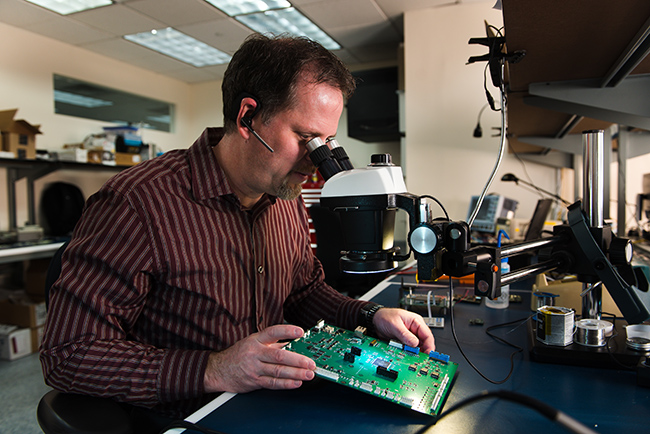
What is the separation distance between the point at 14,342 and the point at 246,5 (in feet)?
9.94

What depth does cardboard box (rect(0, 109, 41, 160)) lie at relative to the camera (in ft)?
10.7

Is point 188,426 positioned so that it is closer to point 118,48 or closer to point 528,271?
point 528,271

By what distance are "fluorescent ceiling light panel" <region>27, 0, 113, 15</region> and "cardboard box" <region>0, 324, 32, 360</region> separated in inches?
98.1

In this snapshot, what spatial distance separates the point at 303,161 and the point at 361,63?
14.8 feet

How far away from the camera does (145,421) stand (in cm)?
95

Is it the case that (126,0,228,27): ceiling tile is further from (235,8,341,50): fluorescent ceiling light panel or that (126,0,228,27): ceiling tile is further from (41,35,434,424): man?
(41,35,434,424): man

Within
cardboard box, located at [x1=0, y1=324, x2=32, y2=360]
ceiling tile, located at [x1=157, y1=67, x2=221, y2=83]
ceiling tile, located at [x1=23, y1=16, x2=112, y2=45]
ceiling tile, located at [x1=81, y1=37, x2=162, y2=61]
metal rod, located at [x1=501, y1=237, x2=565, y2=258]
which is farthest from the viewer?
ceiling tile, located at [x1=157, y1=67, x2=221, y2=83]

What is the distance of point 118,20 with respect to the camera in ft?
12.3

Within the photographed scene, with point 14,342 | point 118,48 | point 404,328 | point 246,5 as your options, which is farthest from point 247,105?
point 118,48

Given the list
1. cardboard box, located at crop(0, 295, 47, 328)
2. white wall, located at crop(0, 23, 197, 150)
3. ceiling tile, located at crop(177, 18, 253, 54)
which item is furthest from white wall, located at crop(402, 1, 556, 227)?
white wall, located at crop(0, 23, 197, 150)

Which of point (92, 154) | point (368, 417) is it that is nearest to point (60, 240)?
point (92, 154)

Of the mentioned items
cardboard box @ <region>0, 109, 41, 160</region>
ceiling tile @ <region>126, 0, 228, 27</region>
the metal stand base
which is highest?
ceiling tile @ <region>126, 0, 228, 27</region>

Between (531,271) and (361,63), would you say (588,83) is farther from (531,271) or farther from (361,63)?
(361,63)

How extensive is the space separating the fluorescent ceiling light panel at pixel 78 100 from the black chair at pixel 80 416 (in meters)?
4.33
